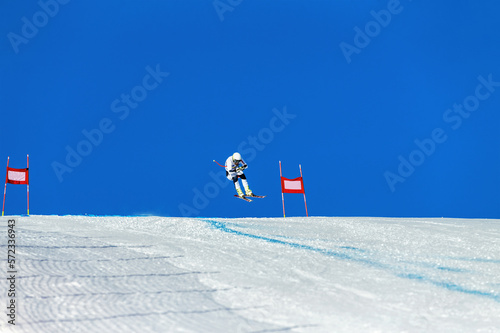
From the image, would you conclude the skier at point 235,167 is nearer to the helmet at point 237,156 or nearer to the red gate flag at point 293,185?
the helmet at point 237,156

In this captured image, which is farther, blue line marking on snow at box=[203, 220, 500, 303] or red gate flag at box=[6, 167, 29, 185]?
red gate flag at box=[6, 167, 29, 185]

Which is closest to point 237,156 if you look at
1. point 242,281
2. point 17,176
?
point 17,176

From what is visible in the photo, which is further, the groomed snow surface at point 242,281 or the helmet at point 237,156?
the helmet at point 237,156

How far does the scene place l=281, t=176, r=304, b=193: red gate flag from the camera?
42.3ft

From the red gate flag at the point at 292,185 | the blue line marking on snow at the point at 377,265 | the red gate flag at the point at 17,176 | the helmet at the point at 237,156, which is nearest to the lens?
the blue line marking on snow at the point at 377,265

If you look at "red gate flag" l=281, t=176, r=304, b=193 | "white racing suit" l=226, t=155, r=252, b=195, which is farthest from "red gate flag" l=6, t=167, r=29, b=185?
"red gate flag" l=281, t=176, r=304, b=193

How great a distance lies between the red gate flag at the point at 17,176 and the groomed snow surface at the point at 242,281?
5.62 metres

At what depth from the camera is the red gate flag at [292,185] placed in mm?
12902

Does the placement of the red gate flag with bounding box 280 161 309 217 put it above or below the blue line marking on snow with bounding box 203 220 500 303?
above

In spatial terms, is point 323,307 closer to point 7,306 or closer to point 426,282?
point 426,282

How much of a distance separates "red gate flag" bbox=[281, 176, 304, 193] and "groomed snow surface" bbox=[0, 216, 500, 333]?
19.2 feet

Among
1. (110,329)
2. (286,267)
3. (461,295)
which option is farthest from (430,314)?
(110,329)

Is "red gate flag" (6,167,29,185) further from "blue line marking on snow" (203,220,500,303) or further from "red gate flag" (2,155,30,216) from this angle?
"blue line marking on snow" (203,220,500,303)

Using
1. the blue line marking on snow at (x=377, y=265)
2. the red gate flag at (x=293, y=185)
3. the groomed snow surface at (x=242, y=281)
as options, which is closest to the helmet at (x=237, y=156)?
the red gate flag at (x=293, y=185)
